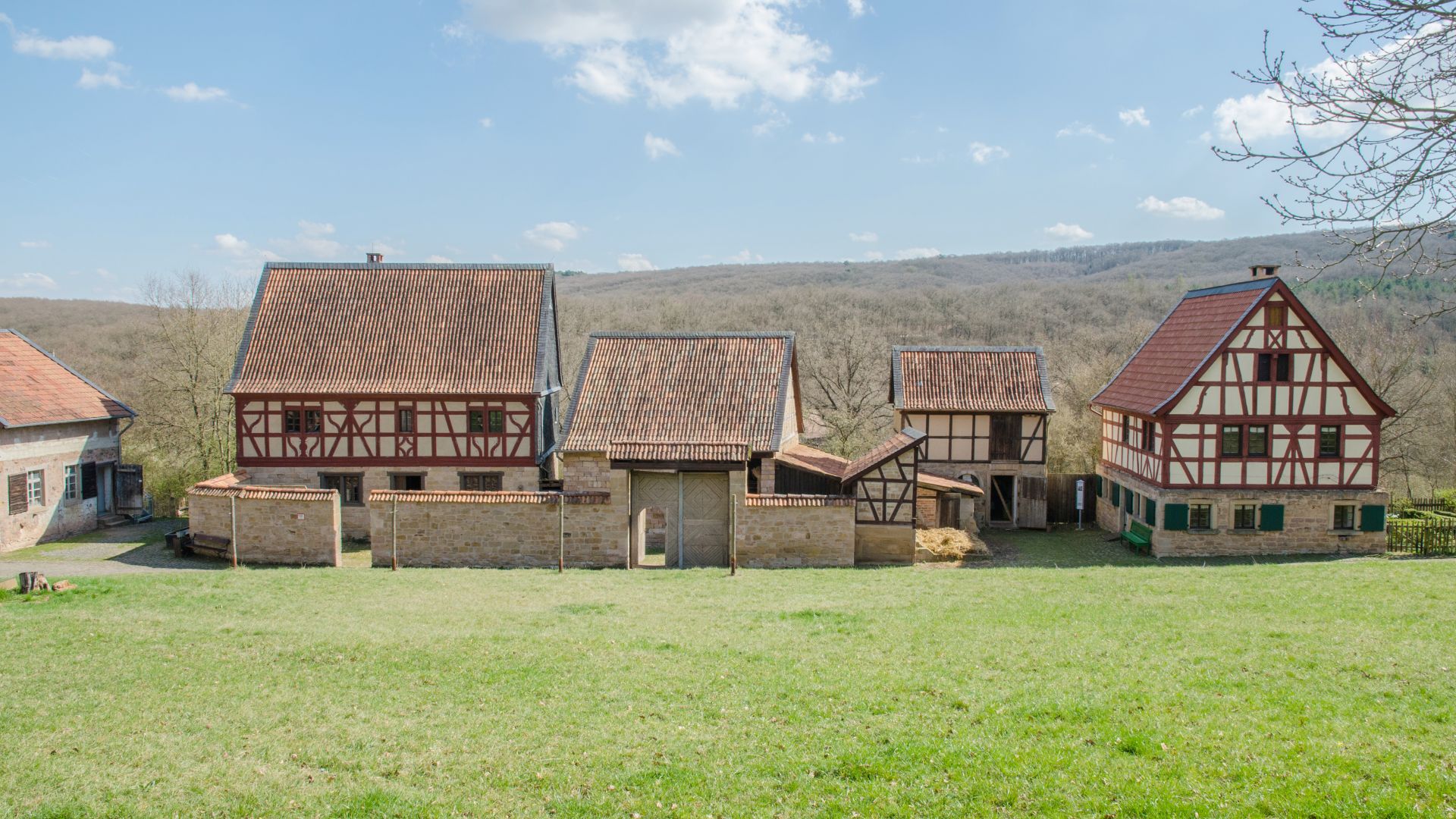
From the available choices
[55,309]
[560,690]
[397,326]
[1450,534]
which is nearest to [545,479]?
[397,326]

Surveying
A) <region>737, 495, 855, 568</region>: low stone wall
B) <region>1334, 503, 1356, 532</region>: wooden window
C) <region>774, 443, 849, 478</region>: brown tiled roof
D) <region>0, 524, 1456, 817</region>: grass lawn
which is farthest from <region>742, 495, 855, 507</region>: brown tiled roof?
<region>1334, 503, 1356, 532</region>: wooden window

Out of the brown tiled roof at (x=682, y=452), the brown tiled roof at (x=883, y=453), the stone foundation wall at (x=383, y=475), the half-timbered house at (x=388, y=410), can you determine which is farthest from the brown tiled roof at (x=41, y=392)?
the brown tiled roof at (x=883, y=453)

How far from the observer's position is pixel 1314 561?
2264 cm

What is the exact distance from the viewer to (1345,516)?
24359mm

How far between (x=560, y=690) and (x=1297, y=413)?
22.7 m

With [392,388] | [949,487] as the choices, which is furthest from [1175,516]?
[392,388]

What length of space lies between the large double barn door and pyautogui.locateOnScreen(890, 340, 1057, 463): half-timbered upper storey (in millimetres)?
8755

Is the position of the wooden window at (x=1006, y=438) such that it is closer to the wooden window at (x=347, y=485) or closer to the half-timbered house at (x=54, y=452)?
the wooden window at (x=347, y=485)

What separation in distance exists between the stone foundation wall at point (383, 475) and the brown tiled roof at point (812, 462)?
8008mm

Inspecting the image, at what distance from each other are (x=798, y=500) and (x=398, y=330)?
593 inches

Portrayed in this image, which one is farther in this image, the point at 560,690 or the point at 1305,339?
the point at 1305,339

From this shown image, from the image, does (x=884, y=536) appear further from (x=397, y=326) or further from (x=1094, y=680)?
(x=397, y=326)

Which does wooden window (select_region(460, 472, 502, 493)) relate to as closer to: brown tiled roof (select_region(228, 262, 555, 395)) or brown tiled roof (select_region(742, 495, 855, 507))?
brown tiled roof (select_region(228, 262, 555, 395))

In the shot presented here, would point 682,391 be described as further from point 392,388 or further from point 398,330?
point 398,330
